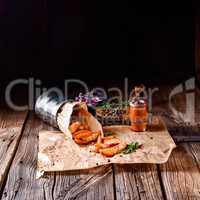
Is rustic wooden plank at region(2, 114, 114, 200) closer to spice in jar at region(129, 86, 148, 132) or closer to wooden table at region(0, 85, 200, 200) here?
wooden table at region(0, 85, 200, 200)

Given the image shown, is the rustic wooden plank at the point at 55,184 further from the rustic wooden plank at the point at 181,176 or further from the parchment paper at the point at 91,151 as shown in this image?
the rustic wooden plank at the point at 181,176

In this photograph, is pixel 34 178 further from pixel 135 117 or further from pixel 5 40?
pixel 5 40

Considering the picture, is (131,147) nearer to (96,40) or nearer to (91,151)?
(91,151)

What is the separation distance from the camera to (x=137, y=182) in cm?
164

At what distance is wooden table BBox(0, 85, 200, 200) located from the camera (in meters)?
1.54

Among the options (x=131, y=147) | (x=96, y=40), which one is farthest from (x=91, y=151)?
(x=96, y=40)

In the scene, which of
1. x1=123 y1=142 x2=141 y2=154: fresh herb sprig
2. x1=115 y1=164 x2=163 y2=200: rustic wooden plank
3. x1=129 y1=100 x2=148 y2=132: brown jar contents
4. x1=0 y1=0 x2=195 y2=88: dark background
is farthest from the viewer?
x1=0 y1=0 x2=195 y2=88: dark background

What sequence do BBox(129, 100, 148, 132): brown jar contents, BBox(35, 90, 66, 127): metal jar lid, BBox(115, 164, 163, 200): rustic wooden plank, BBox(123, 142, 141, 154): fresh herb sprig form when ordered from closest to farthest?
BBox(115, 164, 163, 200): rustic wooden plank < BBox(123, 142, 141, 154): fresh herb sprig < BBox(129, 100, 148, 132): brown jar contents < BBox(35, 90, 66, 127): metal jar lid

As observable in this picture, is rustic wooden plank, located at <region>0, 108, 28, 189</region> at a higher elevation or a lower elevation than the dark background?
lower

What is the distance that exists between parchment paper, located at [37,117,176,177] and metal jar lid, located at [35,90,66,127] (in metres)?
A: 0.10

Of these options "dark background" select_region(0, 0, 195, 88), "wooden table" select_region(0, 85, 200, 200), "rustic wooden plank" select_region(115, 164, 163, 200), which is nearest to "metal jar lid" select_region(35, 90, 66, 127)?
"wooden table" select_region(0, 85, 200, 200)

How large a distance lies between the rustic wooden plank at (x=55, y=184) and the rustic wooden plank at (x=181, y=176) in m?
0.23

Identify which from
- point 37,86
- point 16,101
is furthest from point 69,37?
point 16,101

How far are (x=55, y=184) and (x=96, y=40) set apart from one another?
2.06m
